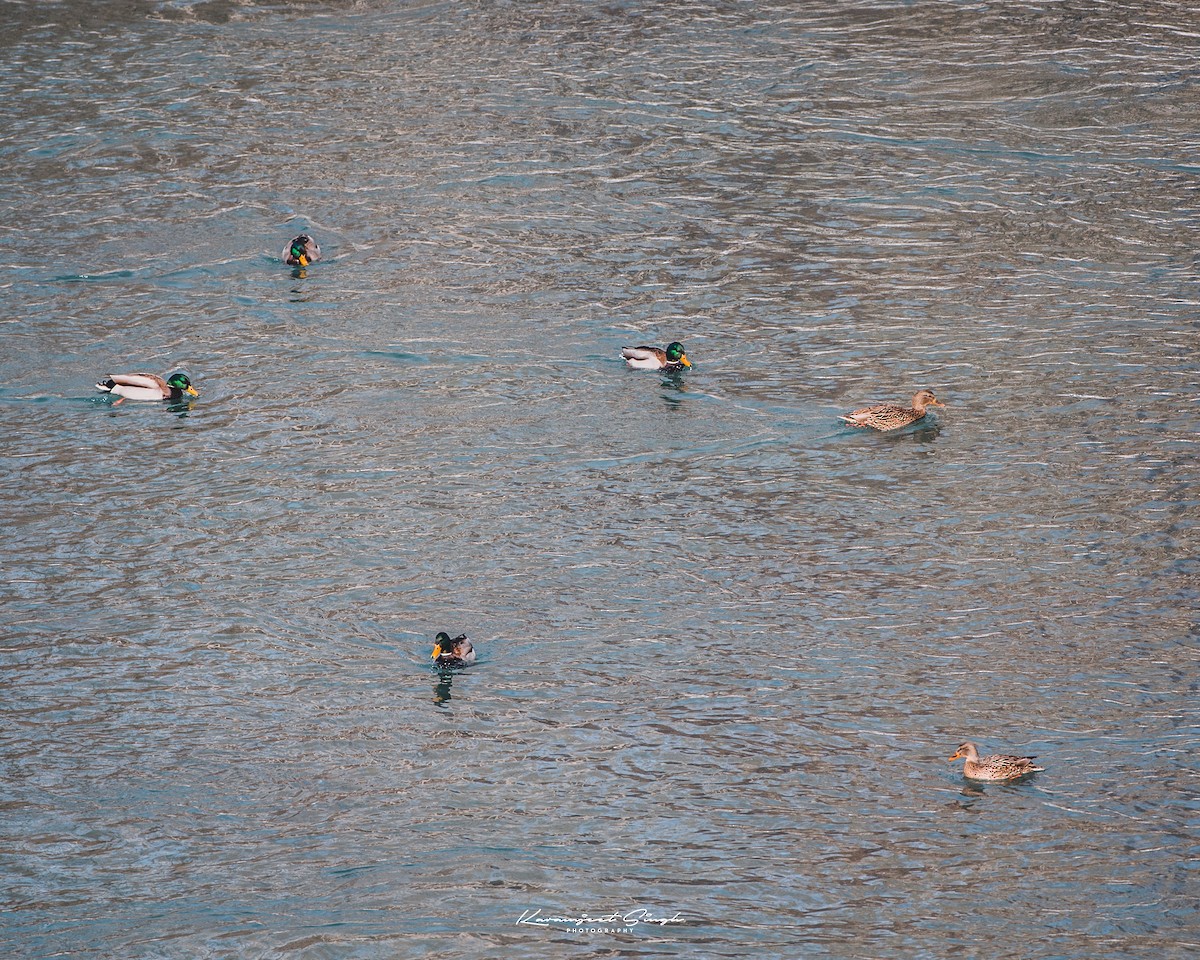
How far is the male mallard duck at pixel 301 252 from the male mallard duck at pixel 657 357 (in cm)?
461

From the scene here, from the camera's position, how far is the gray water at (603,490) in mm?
9711

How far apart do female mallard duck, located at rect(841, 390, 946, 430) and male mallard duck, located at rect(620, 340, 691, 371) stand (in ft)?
6.20

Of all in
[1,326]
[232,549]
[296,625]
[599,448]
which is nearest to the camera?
[296,625]

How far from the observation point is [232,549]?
13500mm

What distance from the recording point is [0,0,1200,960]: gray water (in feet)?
31.9

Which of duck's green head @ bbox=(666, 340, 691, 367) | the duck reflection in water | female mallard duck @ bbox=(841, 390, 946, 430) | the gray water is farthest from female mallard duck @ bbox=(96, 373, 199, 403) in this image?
female mallard duck @ bbox=(841, 390, 946, 430)

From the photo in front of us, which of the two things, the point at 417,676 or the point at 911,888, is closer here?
the point at 911,888

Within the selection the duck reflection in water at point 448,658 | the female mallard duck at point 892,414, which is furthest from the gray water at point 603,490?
the female mallard duck at point 892,414

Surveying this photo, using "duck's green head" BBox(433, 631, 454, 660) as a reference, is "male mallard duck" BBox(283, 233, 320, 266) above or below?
above

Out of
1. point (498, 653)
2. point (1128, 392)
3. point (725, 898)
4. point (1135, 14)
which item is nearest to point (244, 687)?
point (498, 653)

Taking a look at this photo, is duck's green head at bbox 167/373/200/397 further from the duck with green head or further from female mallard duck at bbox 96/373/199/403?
the duck with green head

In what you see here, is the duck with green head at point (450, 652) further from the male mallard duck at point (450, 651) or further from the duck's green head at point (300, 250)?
the duck's green head at point (300, 250)

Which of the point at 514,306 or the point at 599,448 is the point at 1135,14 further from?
the point at 599,448

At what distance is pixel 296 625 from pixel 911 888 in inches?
213
